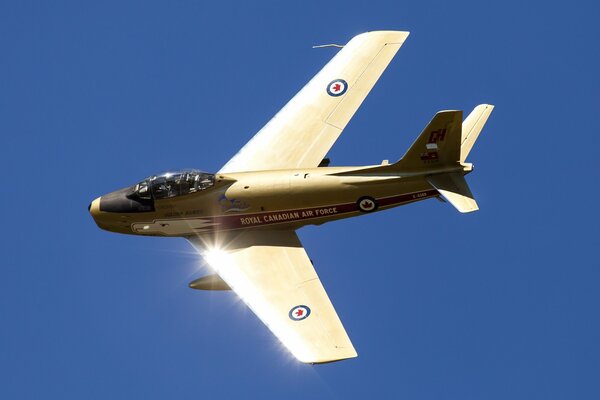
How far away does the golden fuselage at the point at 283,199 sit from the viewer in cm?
4294

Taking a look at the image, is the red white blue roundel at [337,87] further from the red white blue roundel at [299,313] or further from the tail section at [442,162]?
the red white blue roundel at [299,313]

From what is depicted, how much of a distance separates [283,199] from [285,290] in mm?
3502

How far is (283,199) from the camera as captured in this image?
43094mm

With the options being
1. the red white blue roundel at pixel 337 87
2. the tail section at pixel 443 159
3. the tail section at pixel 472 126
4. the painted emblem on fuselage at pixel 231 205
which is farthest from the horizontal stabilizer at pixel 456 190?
the red white blue roundel at pixel 337 87

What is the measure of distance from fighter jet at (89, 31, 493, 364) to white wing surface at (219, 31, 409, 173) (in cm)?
6

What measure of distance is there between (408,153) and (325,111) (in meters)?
5.39

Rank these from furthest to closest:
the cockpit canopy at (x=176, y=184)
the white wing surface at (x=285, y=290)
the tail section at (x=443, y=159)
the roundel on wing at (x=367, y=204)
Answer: the cockpit canopy at (x=176, y=184), the roundel on wing at (x=367, y=204), the tail section at (x=443, y=159), the white wing surface at (x=285, y=290)

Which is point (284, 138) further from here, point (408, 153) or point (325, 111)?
point (408, 153)

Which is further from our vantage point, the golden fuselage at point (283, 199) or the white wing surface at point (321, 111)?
the white wing surface at point (321, 111)

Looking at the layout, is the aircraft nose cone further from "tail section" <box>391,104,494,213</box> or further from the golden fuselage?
"tail section" <box>391,104,494,213</box>

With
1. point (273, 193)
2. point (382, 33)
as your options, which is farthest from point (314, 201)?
point (382, 33)

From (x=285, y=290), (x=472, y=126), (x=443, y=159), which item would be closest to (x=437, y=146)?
(x=443, y=159)

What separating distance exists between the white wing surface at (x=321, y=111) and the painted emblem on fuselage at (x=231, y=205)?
6.95 ft

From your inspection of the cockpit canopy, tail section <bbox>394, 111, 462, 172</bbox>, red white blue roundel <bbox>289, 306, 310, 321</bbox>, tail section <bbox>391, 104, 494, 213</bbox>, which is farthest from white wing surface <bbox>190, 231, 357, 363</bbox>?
tail section <bbox>391, 104, 494, 213</bbox>
